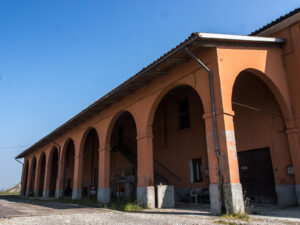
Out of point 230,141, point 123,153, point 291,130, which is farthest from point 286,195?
point 123,153

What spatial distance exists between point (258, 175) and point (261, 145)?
1.22m

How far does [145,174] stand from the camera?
10.6 meters

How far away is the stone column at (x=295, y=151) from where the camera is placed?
9.16 meters

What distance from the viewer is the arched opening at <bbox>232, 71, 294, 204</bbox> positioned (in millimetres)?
9812

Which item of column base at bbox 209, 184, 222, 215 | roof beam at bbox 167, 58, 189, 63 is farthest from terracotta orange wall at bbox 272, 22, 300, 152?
column base at bbox 209, 184, 222, 215

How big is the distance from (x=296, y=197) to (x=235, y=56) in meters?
5.23

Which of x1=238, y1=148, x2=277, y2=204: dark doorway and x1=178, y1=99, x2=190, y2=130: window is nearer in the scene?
x1=238, y1=148, x2=277, y2=204: dark doorway

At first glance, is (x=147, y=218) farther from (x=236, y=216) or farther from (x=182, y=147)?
(x=182, y=147)

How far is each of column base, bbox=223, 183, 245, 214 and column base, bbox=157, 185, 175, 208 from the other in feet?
10.9

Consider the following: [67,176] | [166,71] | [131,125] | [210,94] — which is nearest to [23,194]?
[67,176]

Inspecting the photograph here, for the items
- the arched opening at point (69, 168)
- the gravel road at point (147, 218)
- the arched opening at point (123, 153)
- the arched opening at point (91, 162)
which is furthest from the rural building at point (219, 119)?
the arched opening at point (69, 168)

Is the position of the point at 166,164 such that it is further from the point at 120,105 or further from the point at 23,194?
the point at 23,194

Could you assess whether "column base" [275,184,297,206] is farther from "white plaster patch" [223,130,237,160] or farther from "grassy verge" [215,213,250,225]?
"grassy verge" [215,213,250,225]

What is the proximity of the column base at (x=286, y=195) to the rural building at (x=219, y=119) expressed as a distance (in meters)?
0.03
